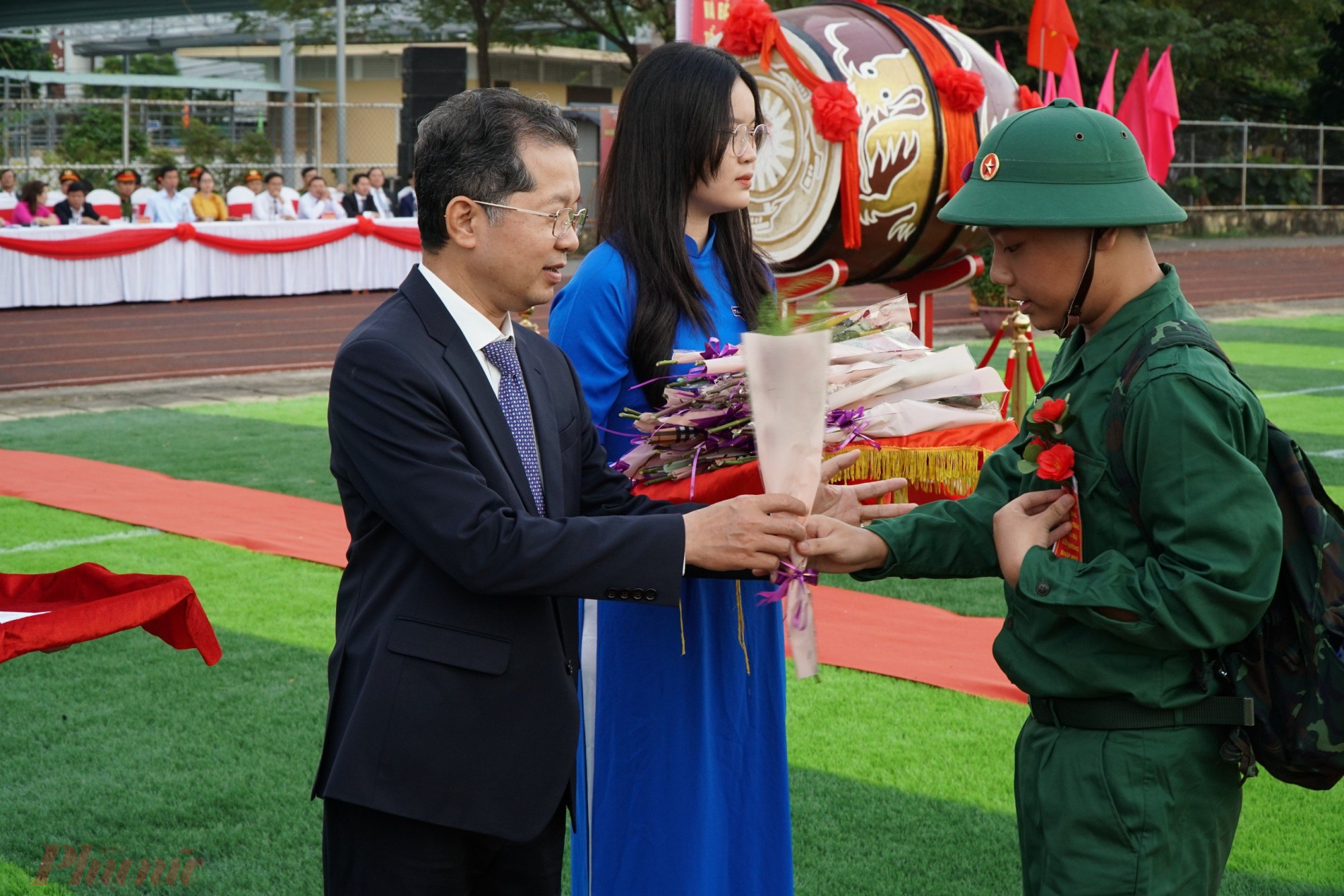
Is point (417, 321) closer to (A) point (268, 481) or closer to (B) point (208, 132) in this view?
(A) point (268, 481)

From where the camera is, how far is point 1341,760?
2031 millimetres

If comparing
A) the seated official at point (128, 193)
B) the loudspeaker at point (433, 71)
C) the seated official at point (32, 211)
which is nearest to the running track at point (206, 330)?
the seated official at point (32, 211)

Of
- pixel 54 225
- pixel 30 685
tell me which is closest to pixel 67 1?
pixel 54 225

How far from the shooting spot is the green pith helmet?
2.01m

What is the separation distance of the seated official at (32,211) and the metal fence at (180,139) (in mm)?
2315

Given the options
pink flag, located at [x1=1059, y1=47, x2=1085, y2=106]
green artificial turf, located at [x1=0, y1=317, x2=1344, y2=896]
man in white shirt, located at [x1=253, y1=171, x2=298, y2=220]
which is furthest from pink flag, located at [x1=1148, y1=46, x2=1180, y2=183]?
man in white shirt, located at [x1=253, y1=171, x2=298, y2=220]

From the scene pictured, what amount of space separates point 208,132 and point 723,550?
2885cm

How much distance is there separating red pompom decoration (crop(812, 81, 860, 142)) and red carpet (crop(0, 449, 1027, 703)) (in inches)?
76.2

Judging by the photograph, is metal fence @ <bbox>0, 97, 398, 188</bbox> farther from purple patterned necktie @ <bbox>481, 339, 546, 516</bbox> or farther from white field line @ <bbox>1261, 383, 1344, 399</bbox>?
purple patterned necktie @ <bbox>481, 339, 546, 516</bbox>

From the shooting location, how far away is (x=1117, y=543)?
6.78 feet

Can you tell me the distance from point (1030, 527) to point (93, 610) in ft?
5.50

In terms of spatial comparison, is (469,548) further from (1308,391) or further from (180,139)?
(180,139)

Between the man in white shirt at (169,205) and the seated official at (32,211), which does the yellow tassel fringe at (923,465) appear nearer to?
the seated official at (32,211)

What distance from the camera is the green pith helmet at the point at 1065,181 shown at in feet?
6.61
